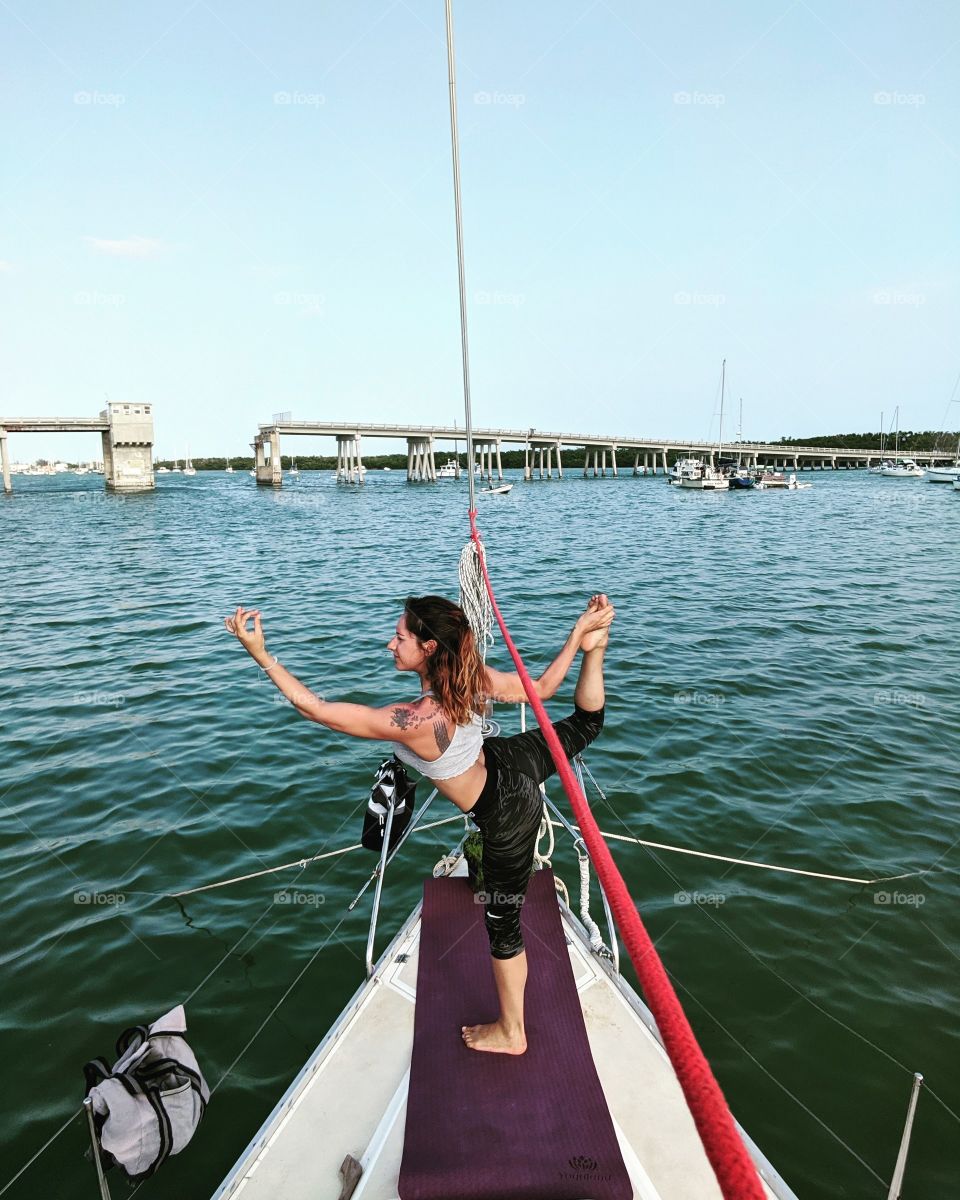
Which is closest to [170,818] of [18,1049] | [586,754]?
[18,1049]

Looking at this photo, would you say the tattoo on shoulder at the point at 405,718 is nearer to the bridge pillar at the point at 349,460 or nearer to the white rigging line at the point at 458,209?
the white rigging line at the point at 458,209

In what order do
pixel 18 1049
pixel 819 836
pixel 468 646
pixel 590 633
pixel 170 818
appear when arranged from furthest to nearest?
pixel 170 818 → pixel 819 836 → pixel 18 1049 → pixel 590 633 → pixel 468 646

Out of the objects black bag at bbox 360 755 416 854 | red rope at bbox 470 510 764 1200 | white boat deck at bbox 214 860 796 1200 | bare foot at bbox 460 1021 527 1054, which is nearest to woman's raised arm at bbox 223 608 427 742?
red rope at bbox 470 510 764 1200

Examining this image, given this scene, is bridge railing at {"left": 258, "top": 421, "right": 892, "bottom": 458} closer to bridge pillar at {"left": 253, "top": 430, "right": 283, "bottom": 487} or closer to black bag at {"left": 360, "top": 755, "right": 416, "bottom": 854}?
bridge pillar at {"left": 253, "top": 430, "right": 283, "bottom": 487}

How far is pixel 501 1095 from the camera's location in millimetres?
3400

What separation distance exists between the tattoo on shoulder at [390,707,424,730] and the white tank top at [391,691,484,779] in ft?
0.42

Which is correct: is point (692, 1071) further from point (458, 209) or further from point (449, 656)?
point (458, 209)

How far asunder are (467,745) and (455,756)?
79mm

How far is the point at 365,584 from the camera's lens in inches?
890

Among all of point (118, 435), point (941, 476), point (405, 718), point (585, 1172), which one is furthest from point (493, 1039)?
point (941, 476)

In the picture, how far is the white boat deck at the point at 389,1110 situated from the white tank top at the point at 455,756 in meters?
1.74

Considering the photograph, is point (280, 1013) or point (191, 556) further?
point (191, 556)

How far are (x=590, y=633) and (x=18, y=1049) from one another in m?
5.07

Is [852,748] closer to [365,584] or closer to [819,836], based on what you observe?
[819,836]
